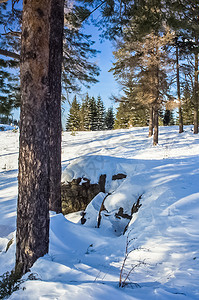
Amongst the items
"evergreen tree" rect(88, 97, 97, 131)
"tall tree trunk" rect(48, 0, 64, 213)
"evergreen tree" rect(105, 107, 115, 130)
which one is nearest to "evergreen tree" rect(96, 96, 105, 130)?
"evergreen tree" rect(88, 97, 97, 131)

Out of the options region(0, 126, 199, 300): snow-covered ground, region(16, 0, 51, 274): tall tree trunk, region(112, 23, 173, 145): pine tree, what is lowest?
region(0, 126, 199, 300): snow-covered ground

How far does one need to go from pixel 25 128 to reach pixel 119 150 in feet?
32.6

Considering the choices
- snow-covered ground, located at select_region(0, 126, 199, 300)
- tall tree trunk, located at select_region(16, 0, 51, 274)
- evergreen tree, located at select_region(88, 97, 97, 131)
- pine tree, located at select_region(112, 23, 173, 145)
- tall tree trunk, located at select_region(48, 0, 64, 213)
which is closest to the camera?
snow-covered ground, located at select_region(0, 126, 199, 300)

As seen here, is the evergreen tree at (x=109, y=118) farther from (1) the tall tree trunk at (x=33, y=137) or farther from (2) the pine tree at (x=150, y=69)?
(1) the tall tree trunk at (x=33, y=137)

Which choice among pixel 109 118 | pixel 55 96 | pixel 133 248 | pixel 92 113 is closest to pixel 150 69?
pixel 55 96

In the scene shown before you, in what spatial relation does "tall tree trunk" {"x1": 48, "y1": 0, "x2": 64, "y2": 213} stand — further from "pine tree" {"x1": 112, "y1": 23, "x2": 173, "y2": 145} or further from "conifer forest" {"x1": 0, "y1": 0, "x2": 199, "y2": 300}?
"pine tree" {"x1": 112, "y1": 23, "x2": 173, "y2": 145}

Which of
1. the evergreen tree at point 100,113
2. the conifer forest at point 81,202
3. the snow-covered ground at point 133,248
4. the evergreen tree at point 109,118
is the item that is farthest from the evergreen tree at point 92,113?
the snow-covered ground at point 133,248

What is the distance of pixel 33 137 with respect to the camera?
248 centimetres

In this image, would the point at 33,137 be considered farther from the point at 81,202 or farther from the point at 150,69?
the point at 150,69

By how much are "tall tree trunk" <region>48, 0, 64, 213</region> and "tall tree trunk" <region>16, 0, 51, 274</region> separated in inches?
62.2

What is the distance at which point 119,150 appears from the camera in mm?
12141

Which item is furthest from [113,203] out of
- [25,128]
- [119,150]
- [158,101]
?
[158,101]

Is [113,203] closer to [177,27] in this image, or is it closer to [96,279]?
[96,279]

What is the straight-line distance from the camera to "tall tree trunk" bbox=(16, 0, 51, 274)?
2377mm
